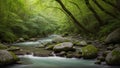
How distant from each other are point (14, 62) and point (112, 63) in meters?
4.54

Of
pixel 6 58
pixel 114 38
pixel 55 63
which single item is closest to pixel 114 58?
pixel 55 63

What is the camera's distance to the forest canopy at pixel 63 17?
17.8m

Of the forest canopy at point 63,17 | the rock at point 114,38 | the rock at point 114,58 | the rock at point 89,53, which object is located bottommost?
the rock at point 114,58

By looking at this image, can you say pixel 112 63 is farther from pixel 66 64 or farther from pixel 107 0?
pixel 107 0

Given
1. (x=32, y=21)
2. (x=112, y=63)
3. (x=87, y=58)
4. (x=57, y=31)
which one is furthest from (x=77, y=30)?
(x=112, y=63)

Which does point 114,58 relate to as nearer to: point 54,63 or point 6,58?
point 54,63

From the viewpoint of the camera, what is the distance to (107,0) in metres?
16.3

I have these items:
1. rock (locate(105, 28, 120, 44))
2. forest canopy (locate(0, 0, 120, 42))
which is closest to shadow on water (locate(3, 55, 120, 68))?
rock (locate(105, 28, 120, 44))

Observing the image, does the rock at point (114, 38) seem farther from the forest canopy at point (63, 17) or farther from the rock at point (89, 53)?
the rock at point (89, 53)

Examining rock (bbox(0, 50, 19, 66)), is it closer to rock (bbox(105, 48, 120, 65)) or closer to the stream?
the stream

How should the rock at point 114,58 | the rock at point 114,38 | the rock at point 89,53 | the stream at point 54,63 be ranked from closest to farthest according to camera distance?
1. the rock at point 114,58
2. the stream at point 54,63
3. the rock at point 89,53
4. the rock at point 114,38

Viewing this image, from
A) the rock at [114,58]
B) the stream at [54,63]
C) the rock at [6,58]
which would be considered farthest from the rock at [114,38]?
the rock at [6,58]

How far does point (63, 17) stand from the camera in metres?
29.7

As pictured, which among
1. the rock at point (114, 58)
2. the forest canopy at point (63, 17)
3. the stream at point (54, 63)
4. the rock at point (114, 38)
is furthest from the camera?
the forest canopy at point (63, 17)
